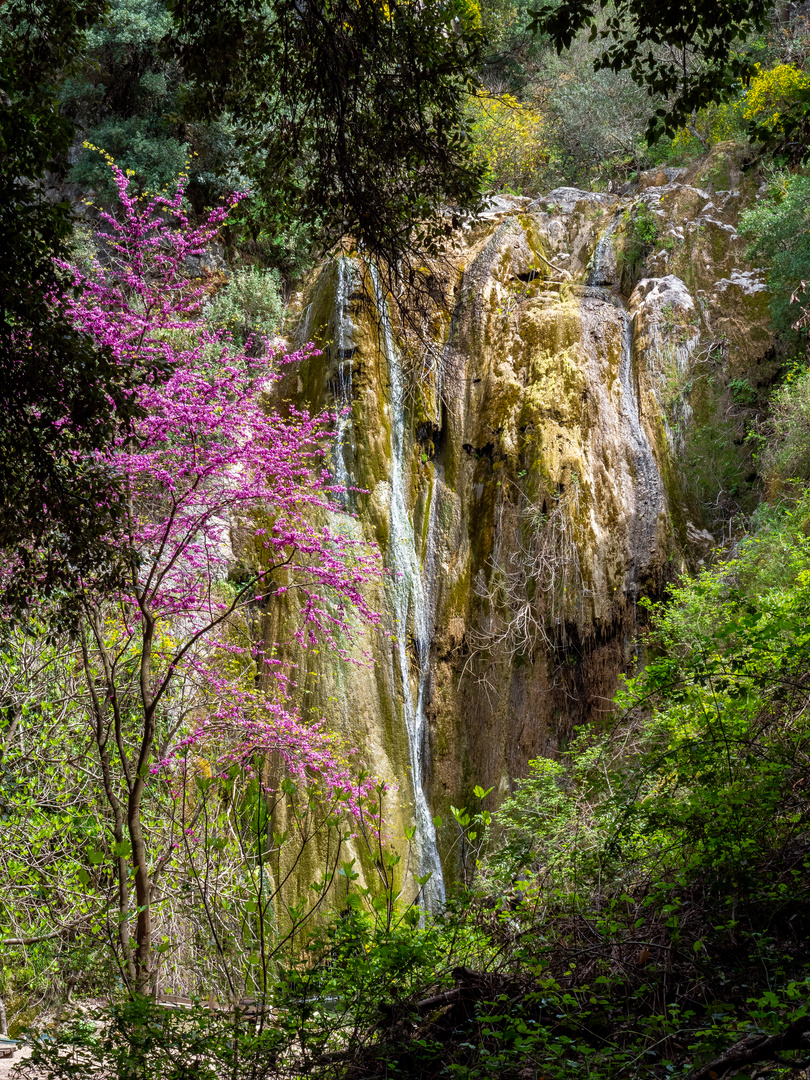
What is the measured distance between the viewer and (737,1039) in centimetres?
238

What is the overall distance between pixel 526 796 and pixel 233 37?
5605mm

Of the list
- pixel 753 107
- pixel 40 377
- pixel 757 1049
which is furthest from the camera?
pixel 753 107

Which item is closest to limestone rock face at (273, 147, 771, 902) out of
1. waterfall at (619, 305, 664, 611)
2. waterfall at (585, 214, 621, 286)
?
waterfall at (619, 305, 664, 611)

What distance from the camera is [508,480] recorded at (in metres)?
9.41

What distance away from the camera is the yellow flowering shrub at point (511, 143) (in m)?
15.6

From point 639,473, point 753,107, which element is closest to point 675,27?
point 639,473

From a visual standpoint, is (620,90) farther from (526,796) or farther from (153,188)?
(526,796)

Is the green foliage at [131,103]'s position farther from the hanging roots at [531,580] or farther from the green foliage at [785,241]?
the green foliage at [785,241]

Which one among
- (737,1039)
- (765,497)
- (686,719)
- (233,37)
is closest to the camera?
(737,1039)

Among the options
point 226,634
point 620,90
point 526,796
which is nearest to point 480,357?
point 226,634

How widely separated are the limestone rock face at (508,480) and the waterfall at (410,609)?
3 centimetres

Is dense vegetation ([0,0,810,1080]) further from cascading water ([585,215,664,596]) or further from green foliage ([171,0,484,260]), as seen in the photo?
cascading water ([585,215,664,596])

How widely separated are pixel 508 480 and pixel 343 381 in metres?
2.46

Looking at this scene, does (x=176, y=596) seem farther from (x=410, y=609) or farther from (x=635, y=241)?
(x=635, y=241)
